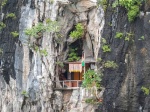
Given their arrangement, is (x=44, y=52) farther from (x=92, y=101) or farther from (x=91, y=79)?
(x=92, y=101)

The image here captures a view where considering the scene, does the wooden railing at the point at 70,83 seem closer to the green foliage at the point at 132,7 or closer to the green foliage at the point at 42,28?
the green foliage at the point at 42,28

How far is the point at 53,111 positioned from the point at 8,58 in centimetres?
249

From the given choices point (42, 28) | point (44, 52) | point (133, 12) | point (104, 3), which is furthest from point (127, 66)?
point (42, 28)

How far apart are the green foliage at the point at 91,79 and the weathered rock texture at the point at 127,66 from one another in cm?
23

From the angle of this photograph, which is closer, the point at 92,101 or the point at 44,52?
the point at 92,101

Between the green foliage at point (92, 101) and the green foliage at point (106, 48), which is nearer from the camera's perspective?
the green foliage at point (106, 48)

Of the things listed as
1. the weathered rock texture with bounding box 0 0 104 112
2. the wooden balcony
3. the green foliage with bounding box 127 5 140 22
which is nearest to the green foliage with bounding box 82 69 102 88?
the weathered rock texture with bounding box 0 0 104 112

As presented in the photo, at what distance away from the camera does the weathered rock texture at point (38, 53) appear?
1496 centimetres

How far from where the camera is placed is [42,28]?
1515 centimetres

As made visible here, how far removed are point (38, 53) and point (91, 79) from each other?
2.23m

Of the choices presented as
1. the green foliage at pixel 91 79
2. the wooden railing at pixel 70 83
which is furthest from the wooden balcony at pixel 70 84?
the green foliage at pixel 91 79

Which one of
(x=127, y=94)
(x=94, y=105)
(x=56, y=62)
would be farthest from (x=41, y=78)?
(x=127, y=94)

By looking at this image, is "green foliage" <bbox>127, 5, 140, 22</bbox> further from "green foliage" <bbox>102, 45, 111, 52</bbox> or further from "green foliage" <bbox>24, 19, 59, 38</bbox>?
"green foliage" <bbox>24, 19, 59, 38</bbox>

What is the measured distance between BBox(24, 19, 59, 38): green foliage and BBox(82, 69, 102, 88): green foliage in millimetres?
2114
